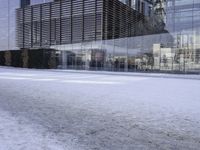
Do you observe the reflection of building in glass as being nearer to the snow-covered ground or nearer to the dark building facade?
the dark building facade

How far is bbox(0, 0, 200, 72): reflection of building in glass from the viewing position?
35938 millimetres

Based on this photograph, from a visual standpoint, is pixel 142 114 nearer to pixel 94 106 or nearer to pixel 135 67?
pixel 94 106

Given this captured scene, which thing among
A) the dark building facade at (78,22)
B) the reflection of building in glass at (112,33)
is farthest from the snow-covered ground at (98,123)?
the dark building facade at (78,22)

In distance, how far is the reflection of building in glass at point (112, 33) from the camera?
3594 centimetres

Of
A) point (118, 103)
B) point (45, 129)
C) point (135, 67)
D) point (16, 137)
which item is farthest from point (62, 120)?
point (135, 67)

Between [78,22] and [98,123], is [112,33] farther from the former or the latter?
[98,123]

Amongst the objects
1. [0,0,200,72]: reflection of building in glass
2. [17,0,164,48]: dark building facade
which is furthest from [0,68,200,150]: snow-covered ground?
[17,0,164,48]: dark building facade

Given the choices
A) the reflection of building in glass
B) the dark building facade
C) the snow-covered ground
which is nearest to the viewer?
the snow-covered ground

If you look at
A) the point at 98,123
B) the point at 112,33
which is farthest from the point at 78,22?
the point at 98,123

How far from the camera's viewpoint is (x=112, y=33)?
44.2 metres

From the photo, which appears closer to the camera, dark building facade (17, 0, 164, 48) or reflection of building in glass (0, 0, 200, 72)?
reflection of building in glass (0, 0, 200, 72)

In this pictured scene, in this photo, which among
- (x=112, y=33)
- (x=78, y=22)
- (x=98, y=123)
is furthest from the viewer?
(x=78, y=22)

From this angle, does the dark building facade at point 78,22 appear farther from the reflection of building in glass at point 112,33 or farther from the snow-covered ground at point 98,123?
the snow-covered ground at point 98,123

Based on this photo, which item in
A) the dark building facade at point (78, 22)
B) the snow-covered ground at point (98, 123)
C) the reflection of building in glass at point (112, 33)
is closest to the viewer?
the snow-covered ground at point (98, 123)
